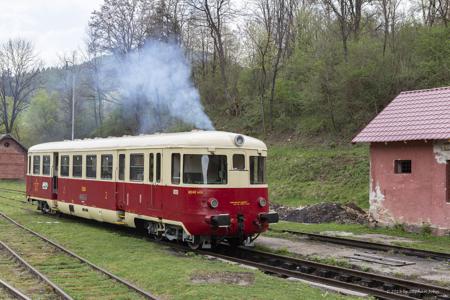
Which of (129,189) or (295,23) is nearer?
(129,189)

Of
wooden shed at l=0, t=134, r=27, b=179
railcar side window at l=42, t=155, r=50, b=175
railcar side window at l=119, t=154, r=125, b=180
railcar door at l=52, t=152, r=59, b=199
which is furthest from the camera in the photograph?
wooden shed at l=0, t=134, r=27, b=179

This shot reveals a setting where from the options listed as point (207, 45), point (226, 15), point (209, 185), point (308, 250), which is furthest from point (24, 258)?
point (207, 45)

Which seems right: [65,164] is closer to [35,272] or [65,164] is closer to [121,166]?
[121,166]

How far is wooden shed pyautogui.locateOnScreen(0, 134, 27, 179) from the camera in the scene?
54688 mm

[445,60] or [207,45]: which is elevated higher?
[207,45]

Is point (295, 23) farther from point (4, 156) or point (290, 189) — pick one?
point (4, 156)

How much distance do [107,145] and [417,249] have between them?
30.8 ft

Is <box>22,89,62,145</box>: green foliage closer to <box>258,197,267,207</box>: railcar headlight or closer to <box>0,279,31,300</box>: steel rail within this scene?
<box>258,197,267,207</box>: railcar headlight

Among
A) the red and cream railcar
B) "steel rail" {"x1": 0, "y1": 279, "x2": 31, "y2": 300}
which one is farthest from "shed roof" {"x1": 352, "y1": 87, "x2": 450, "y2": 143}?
"steel rail" {"x1": 0, "y1": 279, "x2": 31, "y2": 300}

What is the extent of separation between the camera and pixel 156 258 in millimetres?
12234

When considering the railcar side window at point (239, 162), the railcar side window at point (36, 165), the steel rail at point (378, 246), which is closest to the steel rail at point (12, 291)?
the railcar side window at point (239, 162)

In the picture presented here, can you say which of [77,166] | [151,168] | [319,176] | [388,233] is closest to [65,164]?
[77,166]

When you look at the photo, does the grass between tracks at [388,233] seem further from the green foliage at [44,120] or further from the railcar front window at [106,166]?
the green foliage at [44,120]

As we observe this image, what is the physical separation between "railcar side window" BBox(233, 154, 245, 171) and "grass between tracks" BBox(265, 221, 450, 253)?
4.06m
